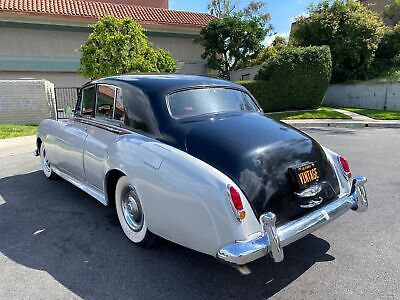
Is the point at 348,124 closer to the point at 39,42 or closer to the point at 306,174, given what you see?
the point at 306,174

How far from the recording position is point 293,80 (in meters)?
16.8

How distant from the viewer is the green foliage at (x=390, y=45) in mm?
21494

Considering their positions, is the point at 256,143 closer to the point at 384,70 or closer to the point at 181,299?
the point at 181,299

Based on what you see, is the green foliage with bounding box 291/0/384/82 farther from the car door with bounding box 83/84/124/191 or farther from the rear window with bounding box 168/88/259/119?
the car door with bounding box 83/84/124/191

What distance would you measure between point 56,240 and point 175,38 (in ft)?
70.6

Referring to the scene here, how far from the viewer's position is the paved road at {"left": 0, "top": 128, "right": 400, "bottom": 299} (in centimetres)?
272

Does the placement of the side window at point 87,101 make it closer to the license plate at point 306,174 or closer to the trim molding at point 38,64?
the license plate at point 306,174

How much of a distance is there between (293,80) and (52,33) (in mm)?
14087

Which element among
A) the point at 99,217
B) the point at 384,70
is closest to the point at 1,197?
the point at 99,217

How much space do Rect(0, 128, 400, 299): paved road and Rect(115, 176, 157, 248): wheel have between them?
11cm

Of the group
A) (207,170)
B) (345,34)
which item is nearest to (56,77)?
(345,34)

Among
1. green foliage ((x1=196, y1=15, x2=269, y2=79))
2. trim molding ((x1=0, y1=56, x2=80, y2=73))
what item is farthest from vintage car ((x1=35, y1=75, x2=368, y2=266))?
green foliage ((x1=196, y1=15, x2=269, y2=79))

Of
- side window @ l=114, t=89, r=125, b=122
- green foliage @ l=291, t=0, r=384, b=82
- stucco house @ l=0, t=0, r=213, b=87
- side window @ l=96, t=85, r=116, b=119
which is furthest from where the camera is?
green foliage @ l=291, t=0, r=384, b=82

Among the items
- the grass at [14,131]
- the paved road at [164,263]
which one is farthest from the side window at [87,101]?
the grass at [14,131]
